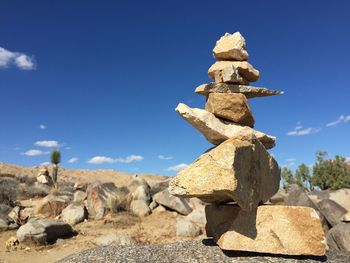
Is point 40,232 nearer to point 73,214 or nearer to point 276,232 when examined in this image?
point 73,214

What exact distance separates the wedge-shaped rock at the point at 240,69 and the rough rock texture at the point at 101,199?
1171cm

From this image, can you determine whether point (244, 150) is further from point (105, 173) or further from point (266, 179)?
point (105, 173)

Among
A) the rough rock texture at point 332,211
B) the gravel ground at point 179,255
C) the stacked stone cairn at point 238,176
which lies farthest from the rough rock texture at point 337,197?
the stacked stone cairn at point 238,176

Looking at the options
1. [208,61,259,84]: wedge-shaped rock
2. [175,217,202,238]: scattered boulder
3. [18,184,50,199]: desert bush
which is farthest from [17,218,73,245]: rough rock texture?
[18,184,50,199]: desert bush

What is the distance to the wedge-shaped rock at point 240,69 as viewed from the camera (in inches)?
360

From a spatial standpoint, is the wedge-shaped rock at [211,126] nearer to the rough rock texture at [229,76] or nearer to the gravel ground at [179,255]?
the rough rock texture at [229,76]

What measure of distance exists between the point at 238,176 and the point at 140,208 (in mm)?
12645

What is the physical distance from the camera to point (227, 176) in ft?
23.8

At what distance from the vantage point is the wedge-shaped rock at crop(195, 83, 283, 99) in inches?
341

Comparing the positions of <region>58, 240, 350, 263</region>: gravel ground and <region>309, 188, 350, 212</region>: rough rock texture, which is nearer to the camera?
<region>58, 240, 350, 263</region>: gravel ground

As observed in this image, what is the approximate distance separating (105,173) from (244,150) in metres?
53.3

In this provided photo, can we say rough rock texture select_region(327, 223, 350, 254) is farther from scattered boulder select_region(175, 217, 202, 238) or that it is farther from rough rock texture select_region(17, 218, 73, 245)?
rough rock texture select_region(17, 218, 73, 245)

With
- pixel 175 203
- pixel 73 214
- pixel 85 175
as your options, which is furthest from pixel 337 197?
pixel 85 175

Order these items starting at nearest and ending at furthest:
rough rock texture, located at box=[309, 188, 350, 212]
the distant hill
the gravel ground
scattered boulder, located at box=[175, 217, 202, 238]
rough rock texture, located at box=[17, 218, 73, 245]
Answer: the gravel ground, rough rock texture, located at box=[17, 218, 73, 245], scattered boulder, located at box=[175, 217, 202, 238], rough rock texture, located at box=[309, 188, 350, 212], the distant hill
